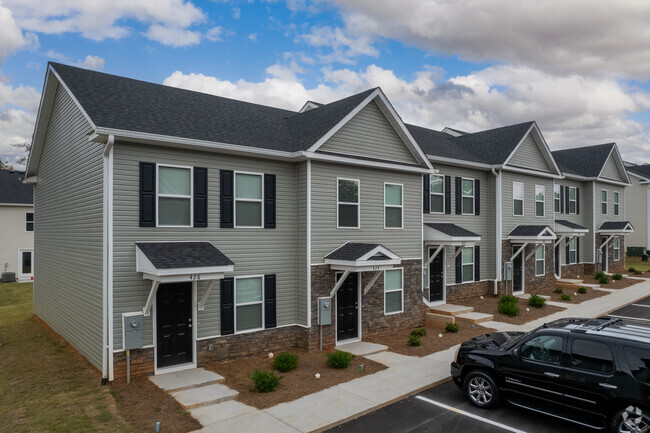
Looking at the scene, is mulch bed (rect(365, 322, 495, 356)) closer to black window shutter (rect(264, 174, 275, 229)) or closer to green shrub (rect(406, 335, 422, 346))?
green shrub (rect(406, 335, 422, 346))

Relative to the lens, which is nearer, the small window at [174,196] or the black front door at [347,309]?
the small window at [174,196]

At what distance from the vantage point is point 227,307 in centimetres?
1211

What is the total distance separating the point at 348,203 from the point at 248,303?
453 centimetres

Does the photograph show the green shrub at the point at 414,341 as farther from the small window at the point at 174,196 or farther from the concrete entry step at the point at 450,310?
the small window at the point at 174,196

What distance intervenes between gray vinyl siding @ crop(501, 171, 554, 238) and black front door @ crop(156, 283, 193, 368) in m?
15.8

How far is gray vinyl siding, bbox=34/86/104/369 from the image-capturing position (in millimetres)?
11177

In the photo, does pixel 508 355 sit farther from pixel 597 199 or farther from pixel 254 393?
pixel 597 199

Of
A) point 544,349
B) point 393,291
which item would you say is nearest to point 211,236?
point 393,291

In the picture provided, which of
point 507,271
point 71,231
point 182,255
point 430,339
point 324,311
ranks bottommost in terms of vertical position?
point 430,339

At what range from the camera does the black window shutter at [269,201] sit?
13047 mm

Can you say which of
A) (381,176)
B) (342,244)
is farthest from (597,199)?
(342,244)

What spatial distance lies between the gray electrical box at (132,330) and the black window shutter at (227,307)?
2.22m

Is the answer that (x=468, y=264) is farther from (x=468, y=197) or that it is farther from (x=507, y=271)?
(x=468, y=197)

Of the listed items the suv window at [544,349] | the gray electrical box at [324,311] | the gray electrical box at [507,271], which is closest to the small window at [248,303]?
the gray electrical box at [324,311]
